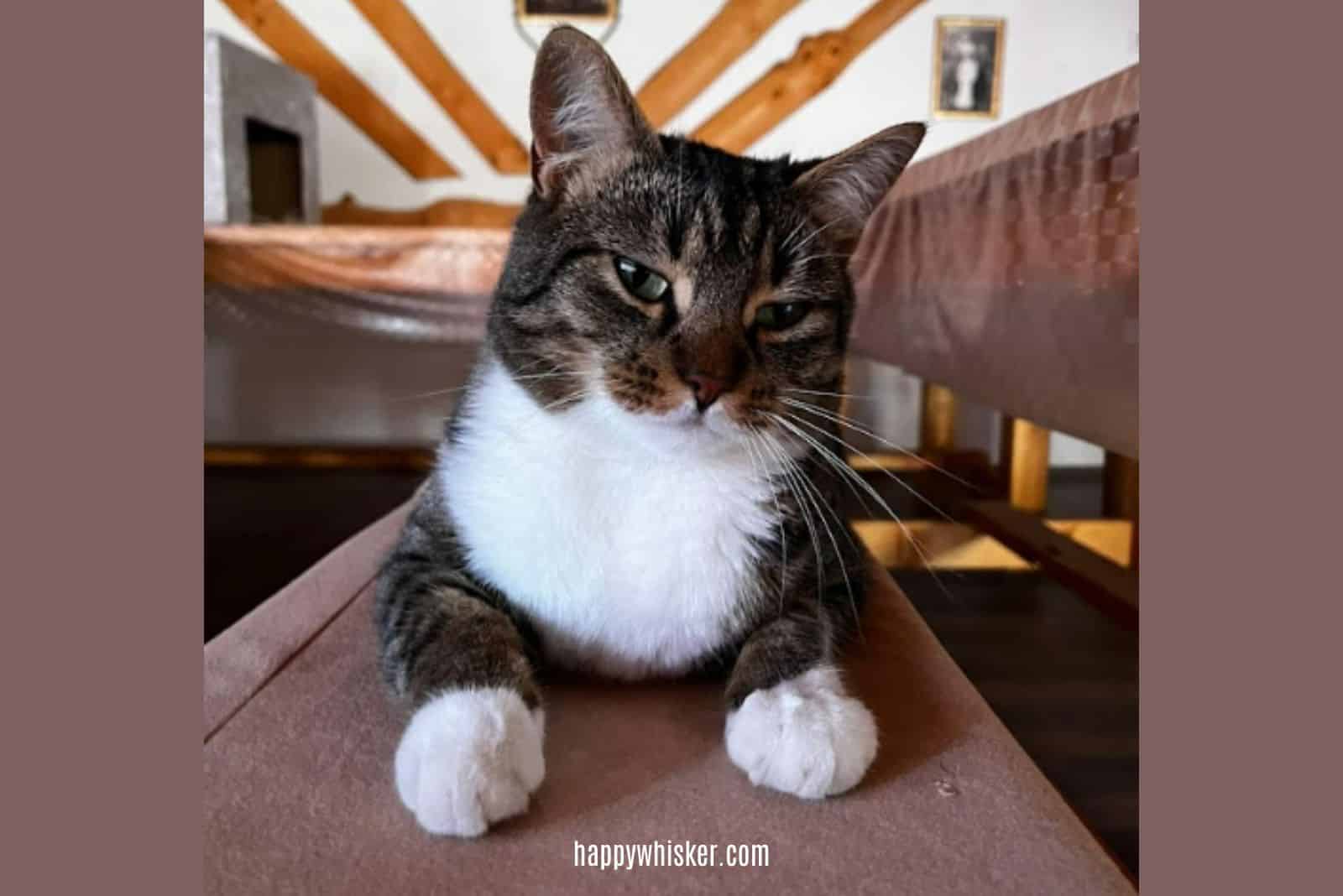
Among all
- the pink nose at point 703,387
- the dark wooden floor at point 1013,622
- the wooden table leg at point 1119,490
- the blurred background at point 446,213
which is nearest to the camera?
the pink nose at point 703,387

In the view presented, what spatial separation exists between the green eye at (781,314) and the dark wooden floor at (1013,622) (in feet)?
2.28

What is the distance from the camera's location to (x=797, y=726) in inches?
27.4

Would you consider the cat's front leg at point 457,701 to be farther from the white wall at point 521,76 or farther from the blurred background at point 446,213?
the white wall at point 521,76

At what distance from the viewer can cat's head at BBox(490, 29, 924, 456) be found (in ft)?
2.51

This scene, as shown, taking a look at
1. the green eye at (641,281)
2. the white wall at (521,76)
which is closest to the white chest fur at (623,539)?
the green eye at (641,281)

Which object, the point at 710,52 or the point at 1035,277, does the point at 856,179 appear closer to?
the point at 1035,277

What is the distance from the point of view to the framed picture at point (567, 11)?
96.8 inches

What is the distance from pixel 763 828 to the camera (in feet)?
2.14

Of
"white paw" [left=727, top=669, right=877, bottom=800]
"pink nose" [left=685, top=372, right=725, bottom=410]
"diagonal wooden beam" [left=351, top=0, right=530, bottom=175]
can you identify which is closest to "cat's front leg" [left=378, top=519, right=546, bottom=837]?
"white paw" [left=727, top=669, right=877, bottom=800]

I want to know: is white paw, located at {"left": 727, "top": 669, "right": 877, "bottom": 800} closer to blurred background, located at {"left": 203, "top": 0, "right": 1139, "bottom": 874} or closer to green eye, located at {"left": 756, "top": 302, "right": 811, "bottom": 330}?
green eye, located at {"left": 756, "top": 302, "right": 811, "bottom": 330}

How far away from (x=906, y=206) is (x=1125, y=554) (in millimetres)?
1127

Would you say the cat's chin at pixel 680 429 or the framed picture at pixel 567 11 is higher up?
the framed picture at pixel 567 11

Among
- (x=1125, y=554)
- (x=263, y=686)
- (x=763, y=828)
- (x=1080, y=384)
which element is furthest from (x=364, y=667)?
(x=1125, y=554)

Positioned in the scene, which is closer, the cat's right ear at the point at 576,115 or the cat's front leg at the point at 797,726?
the cat's front leg at the point at 797,726
